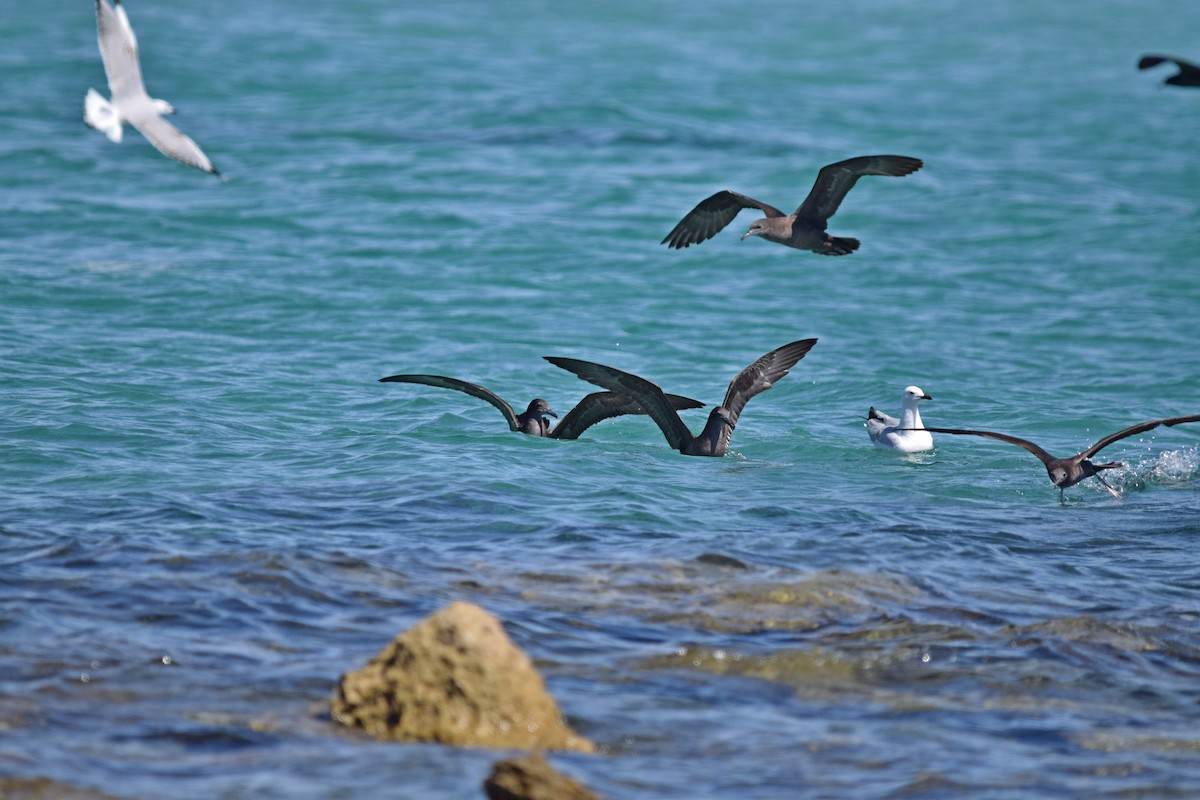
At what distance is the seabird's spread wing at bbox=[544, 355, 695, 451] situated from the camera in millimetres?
9672

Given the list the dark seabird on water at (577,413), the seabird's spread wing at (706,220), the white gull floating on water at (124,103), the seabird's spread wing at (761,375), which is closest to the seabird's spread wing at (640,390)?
the dark seabird on water at (577,413)

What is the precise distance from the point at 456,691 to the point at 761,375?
571 cm

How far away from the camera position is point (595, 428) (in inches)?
458

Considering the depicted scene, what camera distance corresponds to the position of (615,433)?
453 inches

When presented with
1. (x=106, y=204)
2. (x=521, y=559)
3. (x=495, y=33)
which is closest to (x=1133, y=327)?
(x=521, y=559)

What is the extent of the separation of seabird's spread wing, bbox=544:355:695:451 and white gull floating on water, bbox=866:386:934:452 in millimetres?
1502

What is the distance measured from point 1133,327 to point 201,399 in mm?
9190

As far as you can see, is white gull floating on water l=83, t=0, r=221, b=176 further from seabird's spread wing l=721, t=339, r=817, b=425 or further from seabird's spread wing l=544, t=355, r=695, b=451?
seabird's spread wing l=721, t=339, r=817, b=425

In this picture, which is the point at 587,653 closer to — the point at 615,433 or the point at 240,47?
the point at 615,433

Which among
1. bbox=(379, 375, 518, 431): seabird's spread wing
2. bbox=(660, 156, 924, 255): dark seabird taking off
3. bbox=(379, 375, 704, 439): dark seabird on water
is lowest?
bbox=(379, 375, 704, 439): dark seabird on water

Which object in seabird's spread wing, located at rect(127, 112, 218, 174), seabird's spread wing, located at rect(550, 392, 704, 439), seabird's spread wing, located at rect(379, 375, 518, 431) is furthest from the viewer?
seabird's spread wing, located at rect(550, 392, 704, 439)

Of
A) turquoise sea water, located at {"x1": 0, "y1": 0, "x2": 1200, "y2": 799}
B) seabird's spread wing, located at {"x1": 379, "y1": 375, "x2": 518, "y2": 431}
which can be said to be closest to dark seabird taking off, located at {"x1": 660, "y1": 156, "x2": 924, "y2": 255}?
turquoise sea water, located at {"x1": 0, "y1": 0, "x2": 1200, "y2": 799}

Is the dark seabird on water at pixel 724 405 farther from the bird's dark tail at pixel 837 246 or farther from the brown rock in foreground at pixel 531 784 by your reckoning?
the brown rock in foreground at pixel 531 784

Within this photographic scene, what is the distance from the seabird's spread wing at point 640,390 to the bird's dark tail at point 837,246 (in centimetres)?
155
